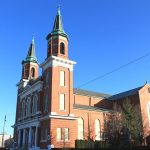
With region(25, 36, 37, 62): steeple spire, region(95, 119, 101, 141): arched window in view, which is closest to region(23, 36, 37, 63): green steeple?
region(25, 36, 37, 62): steeple spire

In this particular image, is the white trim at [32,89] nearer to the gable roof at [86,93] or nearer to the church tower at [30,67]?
the church tower at [30,67]

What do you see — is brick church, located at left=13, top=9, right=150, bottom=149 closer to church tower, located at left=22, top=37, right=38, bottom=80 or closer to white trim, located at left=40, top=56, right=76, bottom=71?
white trim, located at left=40, top=56, right=76, bottom=71

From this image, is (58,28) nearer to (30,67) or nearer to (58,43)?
(58,43)

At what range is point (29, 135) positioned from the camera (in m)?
45.0

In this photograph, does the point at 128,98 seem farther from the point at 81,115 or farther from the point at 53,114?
the point at 53,114

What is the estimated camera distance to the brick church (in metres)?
39.6

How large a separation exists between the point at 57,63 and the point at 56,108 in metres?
8.48

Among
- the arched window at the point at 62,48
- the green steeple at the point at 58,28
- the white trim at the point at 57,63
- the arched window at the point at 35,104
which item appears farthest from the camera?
the arched window at the point at 35,104

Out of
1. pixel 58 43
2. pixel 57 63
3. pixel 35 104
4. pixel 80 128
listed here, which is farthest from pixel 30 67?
pixel 80 128

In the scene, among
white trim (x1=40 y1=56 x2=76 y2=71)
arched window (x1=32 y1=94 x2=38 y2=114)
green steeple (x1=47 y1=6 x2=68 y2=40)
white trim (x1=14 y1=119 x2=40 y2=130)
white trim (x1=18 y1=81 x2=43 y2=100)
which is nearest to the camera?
white trim (x1=40 y1=56 x2=76 y2=71)

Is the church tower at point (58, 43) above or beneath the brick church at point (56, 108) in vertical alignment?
above

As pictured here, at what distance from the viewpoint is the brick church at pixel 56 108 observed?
1560 inches

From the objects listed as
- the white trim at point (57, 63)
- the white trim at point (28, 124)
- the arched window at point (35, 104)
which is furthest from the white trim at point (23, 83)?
the white trim at point (57, 63)

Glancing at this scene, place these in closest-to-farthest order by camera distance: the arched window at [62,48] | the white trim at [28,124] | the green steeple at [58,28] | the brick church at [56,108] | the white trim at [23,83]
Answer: the brick church at [56,108]
the white trim at [28,124]
the arched window at [62,48]
the green steeple at [58,28]
the white trim at [23,83]
